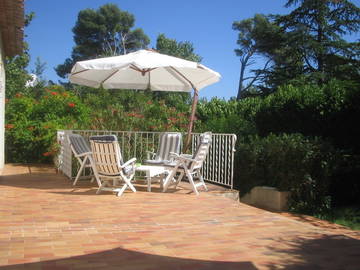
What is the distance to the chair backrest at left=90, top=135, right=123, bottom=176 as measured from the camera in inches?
245

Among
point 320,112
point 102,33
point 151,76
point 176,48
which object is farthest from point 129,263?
point 102,33

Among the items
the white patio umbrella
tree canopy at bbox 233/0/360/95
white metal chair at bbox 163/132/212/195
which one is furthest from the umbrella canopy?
tree canopy at bbox 233/0/360/95

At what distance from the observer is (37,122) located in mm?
11781

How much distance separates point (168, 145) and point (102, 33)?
2980cm

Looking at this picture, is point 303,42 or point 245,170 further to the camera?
point 303,42

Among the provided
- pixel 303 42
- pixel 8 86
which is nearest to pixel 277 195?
pixel 8 86

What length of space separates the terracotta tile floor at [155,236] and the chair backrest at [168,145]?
69.8 inches

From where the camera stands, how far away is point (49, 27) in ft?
89.3

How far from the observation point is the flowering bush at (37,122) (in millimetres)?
11484

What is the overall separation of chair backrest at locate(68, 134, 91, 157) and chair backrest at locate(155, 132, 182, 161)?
1454mm

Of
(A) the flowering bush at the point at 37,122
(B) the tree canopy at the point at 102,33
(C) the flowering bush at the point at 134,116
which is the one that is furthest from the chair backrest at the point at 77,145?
(B) the tree canopy at the point at 102,33

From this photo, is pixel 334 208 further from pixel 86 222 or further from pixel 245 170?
pixel 86 222

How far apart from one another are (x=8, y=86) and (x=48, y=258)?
14.5 m

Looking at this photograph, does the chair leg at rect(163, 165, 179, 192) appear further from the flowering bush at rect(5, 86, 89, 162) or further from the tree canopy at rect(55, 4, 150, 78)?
the tree canopy at rect(55, 4, 150, 78)
